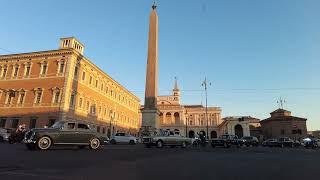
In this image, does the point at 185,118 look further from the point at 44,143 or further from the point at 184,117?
the point at 44,143

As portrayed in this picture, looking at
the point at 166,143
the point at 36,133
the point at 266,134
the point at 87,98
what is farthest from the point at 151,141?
the point at 266,134

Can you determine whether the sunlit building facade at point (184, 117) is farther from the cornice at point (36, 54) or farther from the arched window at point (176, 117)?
the cornice at point (36, 54)

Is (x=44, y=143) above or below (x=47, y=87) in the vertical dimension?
below

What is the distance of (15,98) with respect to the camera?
140 ft

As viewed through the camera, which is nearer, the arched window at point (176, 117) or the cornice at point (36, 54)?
the cornice at point (36, 54)

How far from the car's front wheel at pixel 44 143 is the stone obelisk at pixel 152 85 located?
1603cm

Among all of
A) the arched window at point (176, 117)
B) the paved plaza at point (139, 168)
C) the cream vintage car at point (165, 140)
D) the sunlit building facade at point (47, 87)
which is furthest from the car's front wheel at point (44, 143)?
the arched window at point (176, 117)

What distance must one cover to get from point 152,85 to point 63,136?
1690cm

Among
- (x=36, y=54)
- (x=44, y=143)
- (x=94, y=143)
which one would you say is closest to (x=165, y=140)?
(x=94, y=143)

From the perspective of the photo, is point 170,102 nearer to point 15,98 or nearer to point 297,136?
point 297,136

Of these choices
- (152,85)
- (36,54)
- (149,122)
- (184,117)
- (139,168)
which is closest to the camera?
(139,168)

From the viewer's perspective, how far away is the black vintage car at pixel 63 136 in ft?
45.5

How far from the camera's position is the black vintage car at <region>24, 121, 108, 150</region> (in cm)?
1386

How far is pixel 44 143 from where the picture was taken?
45.9 ft
